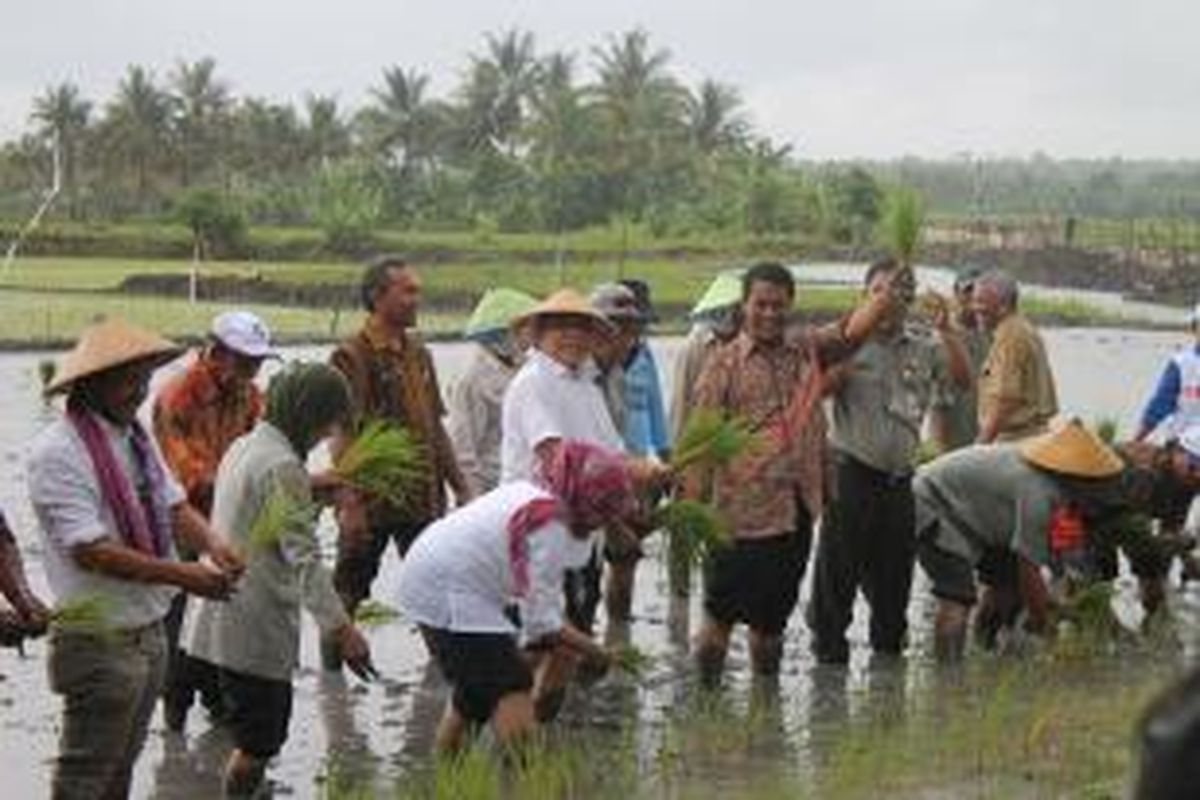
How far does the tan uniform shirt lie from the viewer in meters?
8.70

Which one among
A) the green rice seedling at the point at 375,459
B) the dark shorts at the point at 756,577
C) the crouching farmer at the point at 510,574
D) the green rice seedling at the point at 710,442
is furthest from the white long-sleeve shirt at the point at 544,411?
the crouching farmer at the point at 510,574

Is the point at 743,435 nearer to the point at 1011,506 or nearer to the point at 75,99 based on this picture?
the point at 1011,506

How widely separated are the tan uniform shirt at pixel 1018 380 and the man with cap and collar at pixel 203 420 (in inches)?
147

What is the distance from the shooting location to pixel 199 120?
74625mm

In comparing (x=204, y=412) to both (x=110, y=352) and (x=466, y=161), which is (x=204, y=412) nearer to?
(x=110, y=352)

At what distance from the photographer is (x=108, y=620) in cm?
433

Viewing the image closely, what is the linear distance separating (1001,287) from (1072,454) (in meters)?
1.71

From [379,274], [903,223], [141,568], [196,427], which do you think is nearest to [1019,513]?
[903,223]

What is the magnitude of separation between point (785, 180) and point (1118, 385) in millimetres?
37790

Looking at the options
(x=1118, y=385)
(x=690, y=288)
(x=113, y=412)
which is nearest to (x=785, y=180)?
(x=690, y=288)

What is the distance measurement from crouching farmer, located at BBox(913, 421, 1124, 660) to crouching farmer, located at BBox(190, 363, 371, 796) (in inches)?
123

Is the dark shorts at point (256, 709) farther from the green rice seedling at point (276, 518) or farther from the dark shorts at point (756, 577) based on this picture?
the dark shorts at point (756, 577)

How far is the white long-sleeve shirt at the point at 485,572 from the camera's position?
484cm

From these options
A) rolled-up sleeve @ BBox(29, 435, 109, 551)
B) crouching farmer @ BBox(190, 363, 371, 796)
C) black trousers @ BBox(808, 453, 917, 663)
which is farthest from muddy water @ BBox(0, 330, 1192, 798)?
rolled-up sleeve @ BBox(29, 435, 109, 551)
